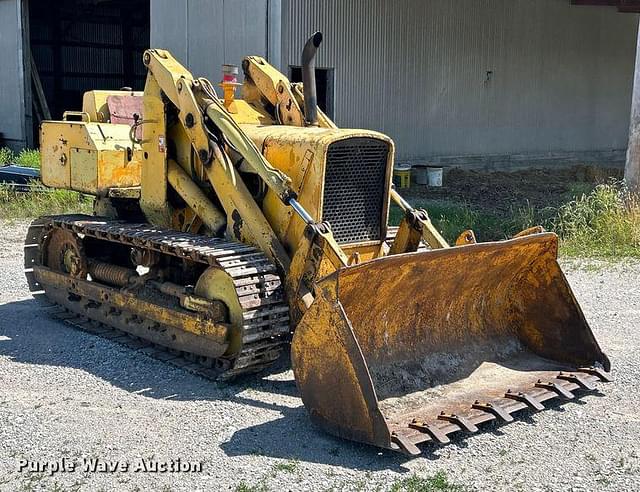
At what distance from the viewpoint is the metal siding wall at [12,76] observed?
2089 cm

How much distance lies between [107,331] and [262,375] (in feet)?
5.63

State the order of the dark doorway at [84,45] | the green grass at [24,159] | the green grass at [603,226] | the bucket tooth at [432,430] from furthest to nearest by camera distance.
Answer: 1. the dark doorway at [84,45]
2. the green grass at [24,159]
3. the green grass at [603,226]
4. the bucket tooth at [432,430]

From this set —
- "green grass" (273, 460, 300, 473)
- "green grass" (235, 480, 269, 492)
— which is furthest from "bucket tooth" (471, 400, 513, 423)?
"green grass" (235, 480, 269, 492)

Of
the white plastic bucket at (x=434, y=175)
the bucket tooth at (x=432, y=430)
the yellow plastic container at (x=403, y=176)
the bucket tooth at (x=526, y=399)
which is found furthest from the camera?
the white plastic bucket at (x=434, y=175)

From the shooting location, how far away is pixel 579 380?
5902 millimetres

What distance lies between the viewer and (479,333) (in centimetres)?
634

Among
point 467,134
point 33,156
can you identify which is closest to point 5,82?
point 33,156

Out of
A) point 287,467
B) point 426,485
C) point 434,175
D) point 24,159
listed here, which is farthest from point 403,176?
point 426,485

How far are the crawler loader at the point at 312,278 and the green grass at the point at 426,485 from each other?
0.59 feet

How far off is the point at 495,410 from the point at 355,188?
6.73 feet

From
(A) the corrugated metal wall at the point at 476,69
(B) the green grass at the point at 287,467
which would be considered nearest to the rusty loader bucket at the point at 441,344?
(B) the green grass at the point at 287,467

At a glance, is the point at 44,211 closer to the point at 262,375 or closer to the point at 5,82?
the point at 262,375

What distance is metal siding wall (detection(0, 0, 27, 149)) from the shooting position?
20.9m

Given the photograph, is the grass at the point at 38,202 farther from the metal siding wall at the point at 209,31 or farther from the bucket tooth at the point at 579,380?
the bucket tooth at the point at 579,380
